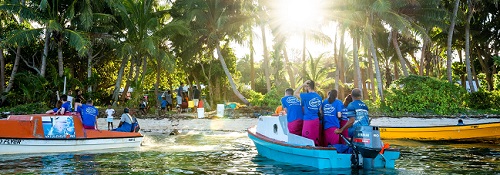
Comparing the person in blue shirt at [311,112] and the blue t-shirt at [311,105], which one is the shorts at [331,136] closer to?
the person in blue shirt at [311,112]

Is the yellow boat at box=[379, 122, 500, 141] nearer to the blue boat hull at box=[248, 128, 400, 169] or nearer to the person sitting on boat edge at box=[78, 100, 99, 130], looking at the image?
the blue boat hull at box=[248, 128, 400, 169]

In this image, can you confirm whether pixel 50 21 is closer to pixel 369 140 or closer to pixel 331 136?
pixel 331 136

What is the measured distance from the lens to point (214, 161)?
1341 cm

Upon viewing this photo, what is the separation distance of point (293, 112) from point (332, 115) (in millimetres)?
1009

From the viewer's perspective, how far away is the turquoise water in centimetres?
1159

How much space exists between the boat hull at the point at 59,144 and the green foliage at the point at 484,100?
20510 millimetres

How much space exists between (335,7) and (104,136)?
18.5 metres

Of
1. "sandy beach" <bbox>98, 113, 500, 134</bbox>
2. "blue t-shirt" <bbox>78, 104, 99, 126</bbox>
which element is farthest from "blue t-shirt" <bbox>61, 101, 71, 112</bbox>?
"sandy beach" <bbox>98, 113, 500, 134</bbox>

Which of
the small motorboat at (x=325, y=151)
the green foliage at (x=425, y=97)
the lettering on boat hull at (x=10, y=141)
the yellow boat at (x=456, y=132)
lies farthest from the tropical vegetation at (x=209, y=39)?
the small motorboat at (x=325, y=151)

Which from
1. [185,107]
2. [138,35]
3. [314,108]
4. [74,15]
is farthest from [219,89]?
[314,108]

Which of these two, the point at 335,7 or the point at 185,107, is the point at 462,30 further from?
the point at 185,107

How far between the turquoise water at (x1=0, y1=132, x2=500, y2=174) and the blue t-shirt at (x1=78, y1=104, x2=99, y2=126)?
41.4 inches

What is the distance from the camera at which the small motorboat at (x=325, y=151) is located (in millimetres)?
10188

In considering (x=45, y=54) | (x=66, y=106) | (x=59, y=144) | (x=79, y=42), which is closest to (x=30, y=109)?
(x=79, y=42)
